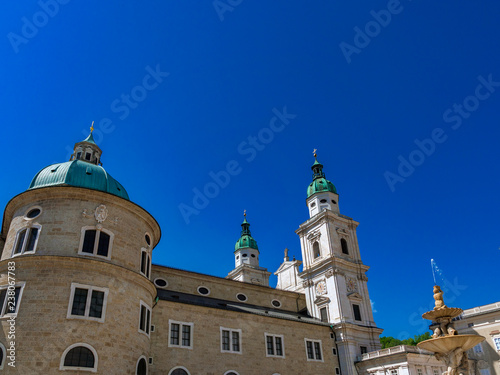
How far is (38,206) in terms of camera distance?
82.0 ft

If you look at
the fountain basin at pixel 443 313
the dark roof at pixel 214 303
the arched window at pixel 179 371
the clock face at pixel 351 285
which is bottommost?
the arched window at pixel 179 371

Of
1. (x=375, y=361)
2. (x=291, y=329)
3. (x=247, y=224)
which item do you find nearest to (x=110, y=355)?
(x=291, y=329)

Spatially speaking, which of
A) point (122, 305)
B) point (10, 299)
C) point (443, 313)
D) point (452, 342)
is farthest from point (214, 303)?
point (452, 342)

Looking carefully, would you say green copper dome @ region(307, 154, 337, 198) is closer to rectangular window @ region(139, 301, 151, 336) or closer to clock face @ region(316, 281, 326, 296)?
clock face @ region(316, 281, 326, 296)

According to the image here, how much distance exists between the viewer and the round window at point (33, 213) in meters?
24.8

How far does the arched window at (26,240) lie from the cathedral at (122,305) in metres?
0.07

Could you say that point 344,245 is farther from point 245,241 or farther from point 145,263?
point 145,263

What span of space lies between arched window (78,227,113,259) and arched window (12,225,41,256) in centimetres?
282

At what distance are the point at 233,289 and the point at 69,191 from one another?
22.6 m

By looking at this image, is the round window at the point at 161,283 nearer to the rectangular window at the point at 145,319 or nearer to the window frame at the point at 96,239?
the rectangular window at the point at 145,319

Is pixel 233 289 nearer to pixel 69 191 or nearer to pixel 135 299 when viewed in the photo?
pixel 135 299

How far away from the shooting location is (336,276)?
1722 inches

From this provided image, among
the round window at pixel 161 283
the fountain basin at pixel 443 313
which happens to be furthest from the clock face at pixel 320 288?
the fountain basin at pixel 443 313

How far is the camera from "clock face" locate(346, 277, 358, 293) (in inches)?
1746
